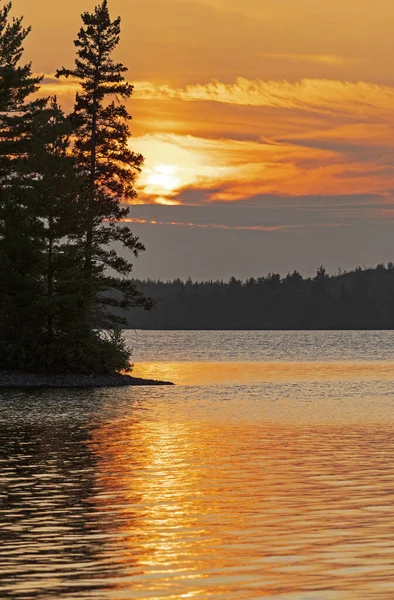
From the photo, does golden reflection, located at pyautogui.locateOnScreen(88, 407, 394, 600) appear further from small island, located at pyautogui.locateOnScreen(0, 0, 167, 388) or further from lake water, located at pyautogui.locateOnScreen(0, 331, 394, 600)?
small island, located at pyautogui.locateOnScreen(0, 0, 167, 388)

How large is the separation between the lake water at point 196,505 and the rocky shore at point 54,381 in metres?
15.4

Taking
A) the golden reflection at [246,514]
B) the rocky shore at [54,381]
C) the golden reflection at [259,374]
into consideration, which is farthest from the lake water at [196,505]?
the golden reflection at [259,374]

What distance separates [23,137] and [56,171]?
10.4 meters

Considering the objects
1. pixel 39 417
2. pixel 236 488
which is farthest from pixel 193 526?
pixel 39 417

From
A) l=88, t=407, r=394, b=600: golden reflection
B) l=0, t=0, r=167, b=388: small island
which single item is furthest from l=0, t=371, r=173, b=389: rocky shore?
l=88, t=407, r=394, b=600: golden reflection

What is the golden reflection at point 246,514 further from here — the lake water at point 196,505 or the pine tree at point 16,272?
the pine tree at point 16,272

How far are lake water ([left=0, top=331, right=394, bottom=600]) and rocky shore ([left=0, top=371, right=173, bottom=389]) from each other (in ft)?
50.6

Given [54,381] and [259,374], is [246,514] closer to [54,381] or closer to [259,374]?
[54,381]

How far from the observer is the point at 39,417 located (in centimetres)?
4338

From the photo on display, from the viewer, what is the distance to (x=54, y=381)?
6406cm

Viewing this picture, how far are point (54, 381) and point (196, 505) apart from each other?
4313 cm

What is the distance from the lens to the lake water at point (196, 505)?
14.8 meters

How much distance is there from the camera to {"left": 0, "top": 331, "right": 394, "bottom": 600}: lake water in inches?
582

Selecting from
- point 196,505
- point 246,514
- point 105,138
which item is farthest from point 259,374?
point 246,514
